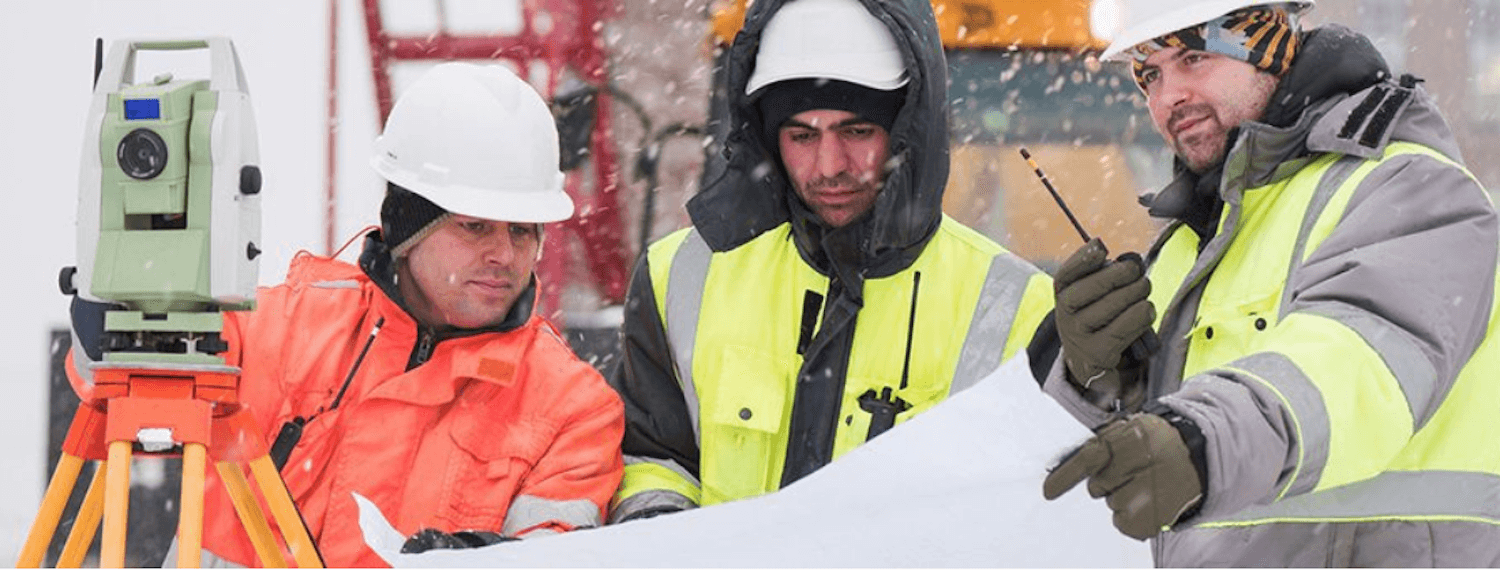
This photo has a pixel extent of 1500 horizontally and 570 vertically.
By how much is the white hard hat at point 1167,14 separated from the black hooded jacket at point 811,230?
40 centimetres

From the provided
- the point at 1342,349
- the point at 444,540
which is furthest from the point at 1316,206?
the point at 444,540

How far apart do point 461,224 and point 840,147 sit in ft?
2.01

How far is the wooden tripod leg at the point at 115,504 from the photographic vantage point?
221cm

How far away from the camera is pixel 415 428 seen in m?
2.87

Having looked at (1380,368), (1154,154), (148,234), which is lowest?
(1154,154)

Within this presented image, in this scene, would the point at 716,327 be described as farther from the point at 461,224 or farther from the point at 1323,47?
the point at 1323,47

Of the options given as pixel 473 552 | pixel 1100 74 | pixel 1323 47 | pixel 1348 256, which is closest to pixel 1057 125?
pixel 1100 74

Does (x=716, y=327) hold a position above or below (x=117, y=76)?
below

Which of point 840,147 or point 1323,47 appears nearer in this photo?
point 1323,47

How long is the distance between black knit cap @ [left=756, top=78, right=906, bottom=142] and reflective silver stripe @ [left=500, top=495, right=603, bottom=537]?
0.70 m

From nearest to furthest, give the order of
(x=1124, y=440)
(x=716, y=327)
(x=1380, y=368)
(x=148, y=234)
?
(x=1124, y=440) → (x=1380, y=368) → (x=148, y=234) → (x=716, y=327)

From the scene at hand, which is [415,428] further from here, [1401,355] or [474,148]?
[1401,355]

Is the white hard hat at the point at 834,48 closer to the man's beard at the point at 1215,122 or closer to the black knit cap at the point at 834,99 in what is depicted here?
the black knit cap at the point at 834,99

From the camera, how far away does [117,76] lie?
8.01 ft
